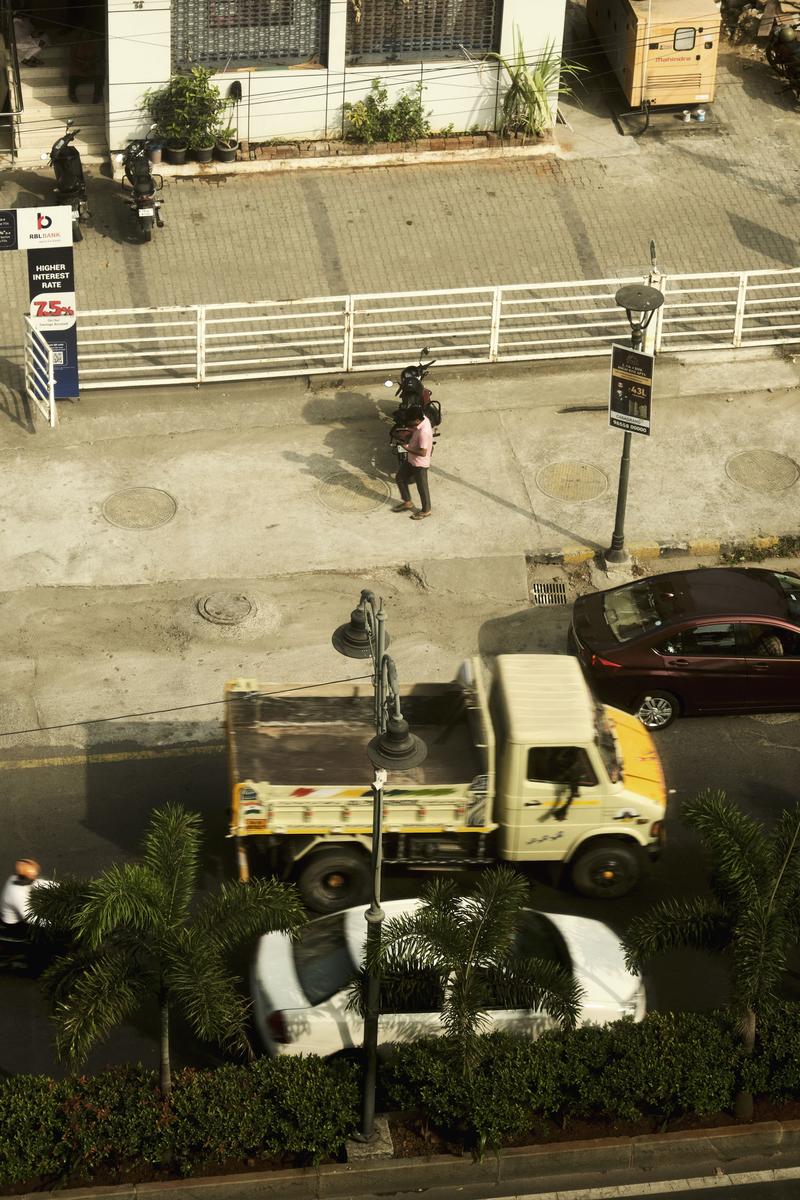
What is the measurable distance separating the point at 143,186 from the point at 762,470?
9.98m

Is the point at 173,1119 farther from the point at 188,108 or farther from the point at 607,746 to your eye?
the point at 188,108

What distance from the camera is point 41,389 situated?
23391 mm

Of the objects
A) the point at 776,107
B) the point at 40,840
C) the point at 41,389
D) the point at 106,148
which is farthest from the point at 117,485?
the point at 776,107

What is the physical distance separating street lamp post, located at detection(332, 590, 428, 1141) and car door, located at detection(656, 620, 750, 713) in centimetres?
570

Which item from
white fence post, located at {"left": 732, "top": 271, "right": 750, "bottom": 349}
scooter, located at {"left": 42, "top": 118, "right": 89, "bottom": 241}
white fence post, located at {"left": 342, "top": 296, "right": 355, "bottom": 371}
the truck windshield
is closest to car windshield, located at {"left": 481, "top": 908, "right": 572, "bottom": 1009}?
the truck windshield

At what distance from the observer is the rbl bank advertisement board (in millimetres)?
20109

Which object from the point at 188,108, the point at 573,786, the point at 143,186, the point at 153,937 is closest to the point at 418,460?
the point at 573,786

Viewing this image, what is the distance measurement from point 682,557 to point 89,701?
7543mm

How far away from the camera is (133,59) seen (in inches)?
1064

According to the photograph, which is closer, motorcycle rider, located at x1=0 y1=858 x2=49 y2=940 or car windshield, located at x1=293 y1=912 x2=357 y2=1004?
car windshield, located at x1=293 y1=912 x2=357 y2=1004

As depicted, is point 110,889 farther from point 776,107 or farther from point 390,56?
point 776,107

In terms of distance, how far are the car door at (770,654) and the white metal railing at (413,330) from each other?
665 cm

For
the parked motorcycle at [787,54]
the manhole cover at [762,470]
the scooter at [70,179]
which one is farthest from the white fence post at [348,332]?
the parked motorcycle at [787,54]

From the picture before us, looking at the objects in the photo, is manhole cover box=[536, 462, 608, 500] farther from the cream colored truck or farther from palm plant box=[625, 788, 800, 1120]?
palm plant box=[625, 788, 800, 1120]
